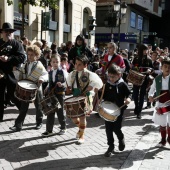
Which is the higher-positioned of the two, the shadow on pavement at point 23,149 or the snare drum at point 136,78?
the snare drum at point 136,78

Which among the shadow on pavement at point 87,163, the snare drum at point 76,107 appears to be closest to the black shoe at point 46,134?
the snare drum at point 76,107

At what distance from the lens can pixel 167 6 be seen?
4462 centimetres

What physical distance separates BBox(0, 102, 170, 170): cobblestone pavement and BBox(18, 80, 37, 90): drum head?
96 cm

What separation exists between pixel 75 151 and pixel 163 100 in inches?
70.3

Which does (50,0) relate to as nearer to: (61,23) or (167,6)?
(61,23)

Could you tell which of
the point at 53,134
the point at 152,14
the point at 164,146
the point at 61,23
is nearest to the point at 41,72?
the point at 53,134

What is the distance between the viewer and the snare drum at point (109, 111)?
4123 millimetres

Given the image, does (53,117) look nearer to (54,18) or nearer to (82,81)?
(82,81)

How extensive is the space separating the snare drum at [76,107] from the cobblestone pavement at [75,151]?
645mm

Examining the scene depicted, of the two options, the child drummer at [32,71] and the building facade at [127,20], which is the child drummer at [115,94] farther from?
Answer: the building facade at [127,20]

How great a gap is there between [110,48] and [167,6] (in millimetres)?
41487

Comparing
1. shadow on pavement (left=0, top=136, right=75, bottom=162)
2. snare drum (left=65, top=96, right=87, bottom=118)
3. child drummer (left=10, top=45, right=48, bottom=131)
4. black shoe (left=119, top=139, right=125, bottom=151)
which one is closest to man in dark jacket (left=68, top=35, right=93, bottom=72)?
child drummer (left=10, top=45, right=48, bottom=131)

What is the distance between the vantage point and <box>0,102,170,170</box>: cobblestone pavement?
13.6ft

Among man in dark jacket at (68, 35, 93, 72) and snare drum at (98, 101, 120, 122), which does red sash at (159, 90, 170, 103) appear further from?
man in dark jacket at (68, 35, 93, 72)
